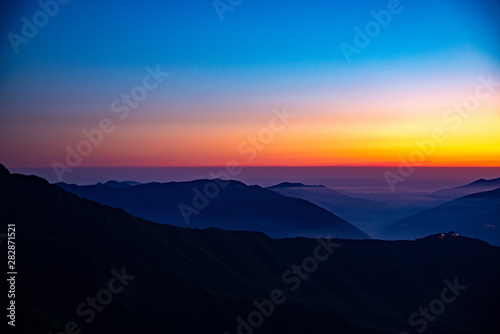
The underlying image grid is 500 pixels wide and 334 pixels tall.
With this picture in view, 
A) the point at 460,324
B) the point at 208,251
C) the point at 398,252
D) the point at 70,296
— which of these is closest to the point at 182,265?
the point at 208,251

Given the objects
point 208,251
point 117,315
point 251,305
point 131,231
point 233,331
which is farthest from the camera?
point 208,251

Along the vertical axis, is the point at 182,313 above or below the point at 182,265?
below

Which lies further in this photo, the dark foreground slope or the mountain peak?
the mountain peak

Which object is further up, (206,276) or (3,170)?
(3,170)

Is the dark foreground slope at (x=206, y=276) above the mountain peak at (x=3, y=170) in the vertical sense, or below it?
below

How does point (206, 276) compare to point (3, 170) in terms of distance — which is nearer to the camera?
point (206, 276)

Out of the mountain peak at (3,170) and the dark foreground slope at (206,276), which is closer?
the dark foreground slope at (206,276)

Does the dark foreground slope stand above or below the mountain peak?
below

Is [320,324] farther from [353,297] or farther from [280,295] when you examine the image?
[353,297]
